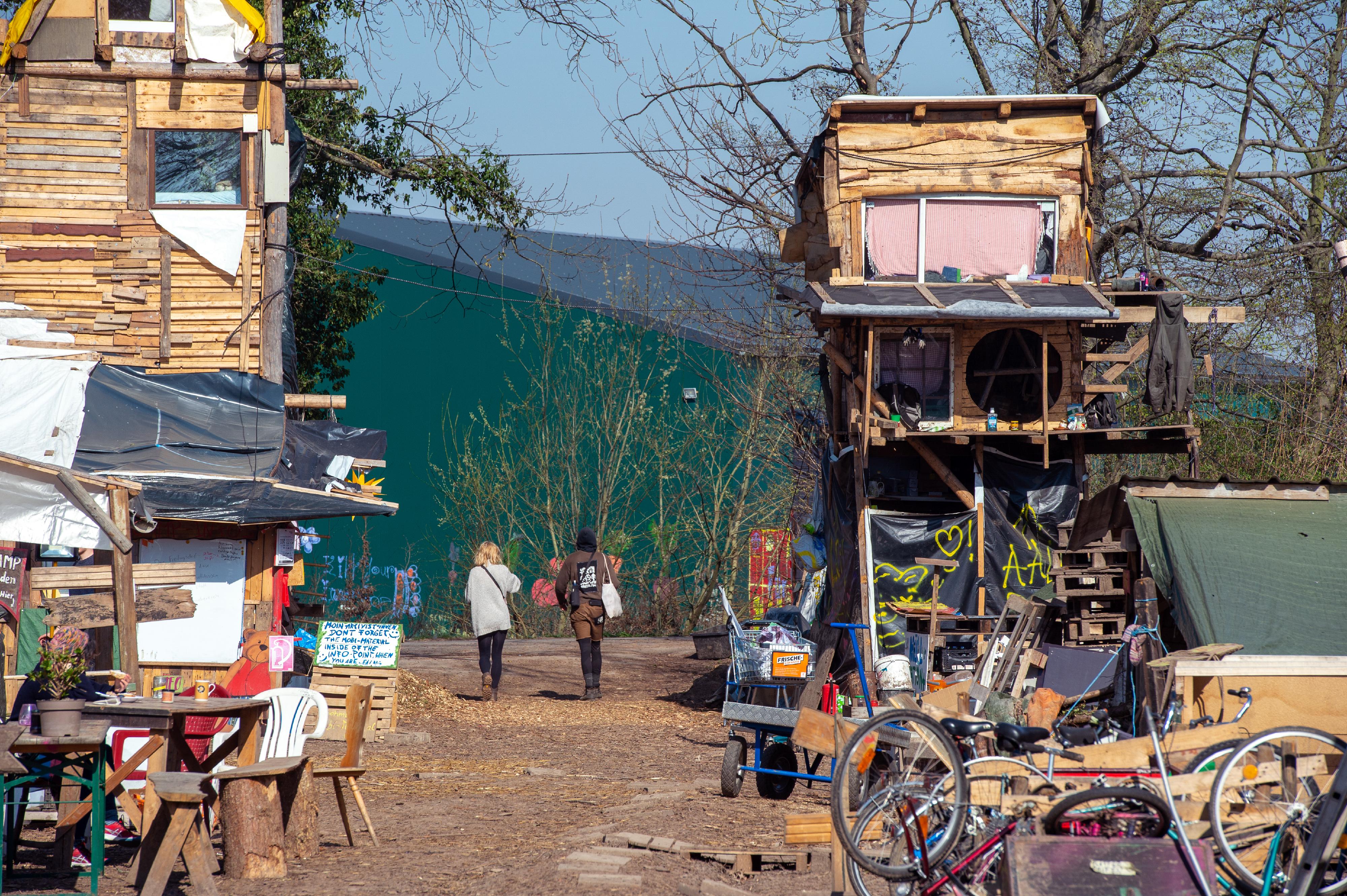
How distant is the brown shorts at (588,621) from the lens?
16.5 m

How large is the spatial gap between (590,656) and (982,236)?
23.7ft

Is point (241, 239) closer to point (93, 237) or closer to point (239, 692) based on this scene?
point (93, 237)

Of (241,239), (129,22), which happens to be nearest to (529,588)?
(241,239)

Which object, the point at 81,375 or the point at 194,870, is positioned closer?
the point at 194,870

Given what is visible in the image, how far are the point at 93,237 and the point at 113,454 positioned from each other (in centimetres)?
299

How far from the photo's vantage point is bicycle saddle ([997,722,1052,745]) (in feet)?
19.7

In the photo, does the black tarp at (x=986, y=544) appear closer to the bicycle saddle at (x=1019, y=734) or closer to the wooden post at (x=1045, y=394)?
the wooden post at (x=1045, y=394)

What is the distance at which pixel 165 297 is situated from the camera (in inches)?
603

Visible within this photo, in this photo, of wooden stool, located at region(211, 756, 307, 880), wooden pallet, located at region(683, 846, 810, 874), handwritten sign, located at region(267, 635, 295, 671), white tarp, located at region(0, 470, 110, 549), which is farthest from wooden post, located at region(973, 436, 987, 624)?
white tarp, located at region(0, 470, 110, 549)

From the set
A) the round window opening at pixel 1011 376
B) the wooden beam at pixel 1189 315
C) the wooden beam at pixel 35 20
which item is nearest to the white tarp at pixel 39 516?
the wooden beam at pixel 35 20

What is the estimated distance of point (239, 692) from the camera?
11.9 m

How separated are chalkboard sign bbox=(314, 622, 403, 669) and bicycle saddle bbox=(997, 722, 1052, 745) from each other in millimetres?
9118

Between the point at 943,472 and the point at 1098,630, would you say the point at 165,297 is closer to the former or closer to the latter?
the point at 943,472

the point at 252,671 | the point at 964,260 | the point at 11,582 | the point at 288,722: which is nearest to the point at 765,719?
the point at 288,722
